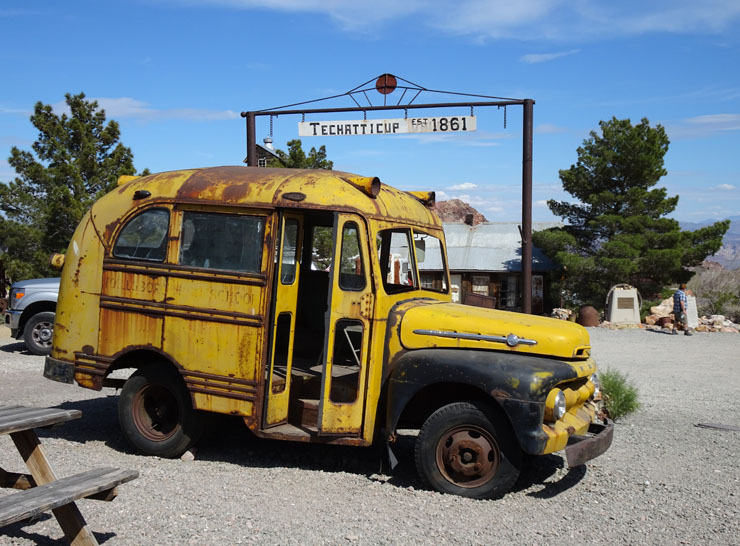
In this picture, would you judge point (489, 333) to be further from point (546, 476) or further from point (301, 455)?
point (301, 455)

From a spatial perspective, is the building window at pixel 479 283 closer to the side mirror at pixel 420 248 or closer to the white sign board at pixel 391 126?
the white sign board at pixel 391 126

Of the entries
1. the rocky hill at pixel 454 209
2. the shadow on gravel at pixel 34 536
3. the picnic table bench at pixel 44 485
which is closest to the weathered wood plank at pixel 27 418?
the picnic table bench at pixel 44 485

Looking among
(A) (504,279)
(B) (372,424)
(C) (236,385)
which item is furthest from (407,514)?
(A) (504,279)

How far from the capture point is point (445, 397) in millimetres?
5754

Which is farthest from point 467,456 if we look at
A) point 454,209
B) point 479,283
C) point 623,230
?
point 454,209

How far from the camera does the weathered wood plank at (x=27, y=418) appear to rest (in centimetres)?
407

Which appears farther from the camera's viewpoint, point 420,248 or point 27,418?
point 420,248

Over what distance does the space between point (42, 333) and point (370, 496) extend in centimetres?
1001

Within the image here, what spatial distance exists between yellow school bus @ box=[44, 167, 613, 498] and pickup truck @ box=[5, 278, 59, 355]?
7190mm

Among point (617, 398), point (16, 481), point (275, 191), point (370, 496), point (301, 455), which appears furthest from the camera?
point (617, 398)

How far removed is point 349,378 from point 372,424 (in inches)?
17.3

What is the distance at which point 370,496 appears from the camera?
5.37 meters

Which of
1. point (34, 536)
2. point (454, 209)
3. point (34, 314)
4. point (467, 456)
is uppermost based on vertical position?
point (454, 209)

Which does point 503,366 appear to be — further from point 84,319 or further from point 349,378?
point 84,319
